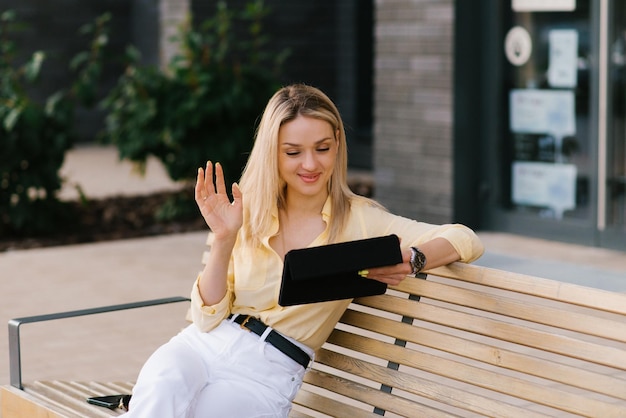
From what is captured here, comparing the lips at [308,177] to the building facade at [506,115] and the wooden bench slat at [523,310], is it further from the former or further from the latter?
the building facade at [506,115]

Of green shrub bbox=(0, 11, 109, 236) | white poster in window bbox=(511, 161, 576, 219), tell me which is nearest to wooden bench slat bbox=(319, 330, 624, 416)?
white poster in window bbox=(511, 161, 576, 219)

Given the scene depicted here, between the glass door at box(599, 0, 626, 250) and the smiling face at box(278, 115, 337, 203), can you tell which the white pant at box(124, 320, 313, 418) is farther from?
the glass door at box(599, 0, 626, 250)

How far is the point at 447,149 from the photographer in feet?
29.2

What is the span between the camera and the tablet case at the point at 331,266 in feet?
10.1

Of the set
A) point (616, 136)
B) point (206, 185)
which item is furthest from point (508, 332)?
point (616, 136)

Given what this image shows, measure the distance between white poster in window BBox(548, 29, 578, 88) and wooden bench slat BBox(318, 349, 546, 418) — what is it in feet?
16.9

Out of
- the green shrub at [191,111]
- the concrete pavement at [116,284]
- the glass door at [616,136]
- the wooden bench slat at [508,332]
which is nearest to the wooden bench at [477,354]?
the wooden bench slat at [508,332]

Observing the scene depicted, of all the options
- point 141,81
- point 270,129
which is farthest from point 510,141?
point 270,129

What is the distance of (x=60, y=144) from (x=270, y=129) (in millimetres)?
6321

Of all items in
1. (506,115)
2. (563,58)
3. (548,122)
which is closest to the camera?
(563,58)

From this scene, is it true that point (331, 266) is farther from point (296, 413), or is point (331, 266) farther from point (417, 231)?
point (296, 413)

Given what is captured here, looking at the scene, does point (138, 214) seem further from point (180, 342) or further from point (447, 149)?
point (180, 342)

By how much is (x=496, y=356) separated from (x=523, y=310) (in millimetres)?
154

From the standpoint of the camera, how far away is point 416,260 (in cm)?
325
